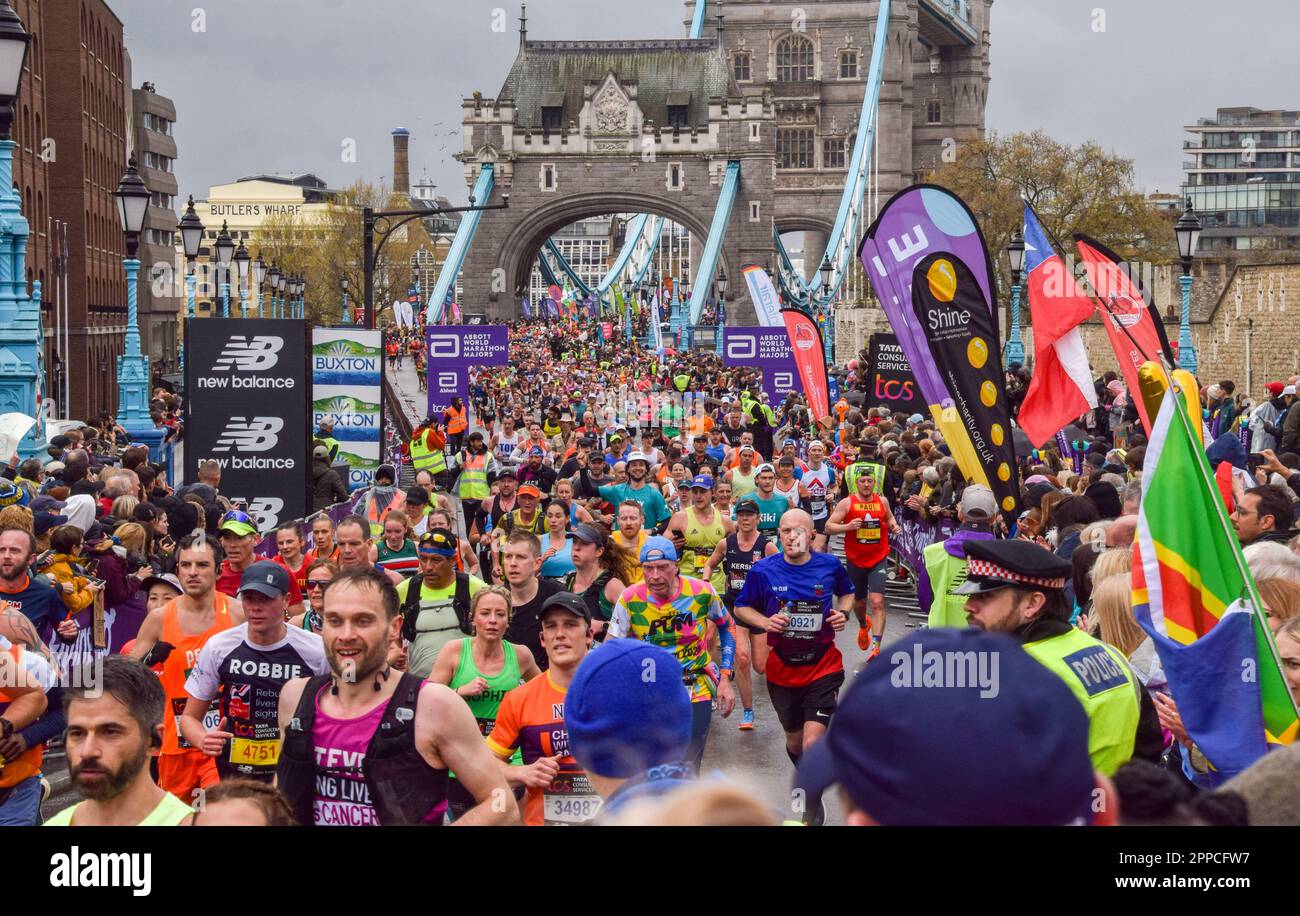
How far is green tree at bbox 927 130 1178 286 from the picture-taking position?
170 ft

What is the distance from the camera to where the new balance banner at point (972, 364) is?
9.25 metres

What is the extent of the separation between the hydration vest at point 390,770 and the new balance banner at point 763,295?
27.3 metres

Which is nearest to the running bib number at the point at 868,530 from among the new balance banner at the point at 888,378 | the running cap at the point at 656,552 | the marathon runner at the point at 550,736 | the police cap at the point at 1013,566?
the running cap at the point at 656,552

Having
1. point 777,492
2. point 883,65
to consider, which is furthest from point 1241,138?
point 777,492

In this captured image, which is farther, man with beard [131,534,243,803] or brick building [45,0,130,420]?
brick building [45,0,130,420]

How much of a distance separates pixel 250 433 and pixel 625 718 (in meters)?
8.73

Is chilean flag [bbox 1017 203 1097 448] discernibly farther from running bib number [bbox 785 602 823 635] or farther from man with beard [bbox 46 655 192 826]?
man with beard [bbox 46 655 192 826]

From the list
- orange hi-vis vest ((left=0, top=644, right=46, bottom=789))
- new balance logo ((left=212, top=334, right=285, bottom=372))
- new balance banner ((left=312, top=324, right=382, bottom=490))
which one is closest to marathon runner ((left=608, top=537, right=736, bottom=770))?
orange hi-vis vest ((left=0, top=644, right=46, bottom=789))

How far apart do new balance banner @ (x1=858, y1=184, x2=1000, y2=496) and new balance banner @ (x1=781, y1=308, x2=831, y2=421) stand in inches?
488

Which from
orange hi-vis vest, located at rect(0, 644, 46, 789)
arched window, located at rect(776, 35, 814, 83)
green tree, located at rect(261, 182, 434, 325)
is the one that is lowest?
orange hi-vis vest, located at rect(0, 644, 46, 789)

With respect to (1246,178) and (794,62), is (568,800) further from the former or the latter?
(1246,178)

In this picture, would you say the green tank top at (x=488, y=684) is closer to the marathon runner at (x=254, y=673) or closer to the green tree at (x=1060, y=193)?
the marathon runner at (x=254, y=673)

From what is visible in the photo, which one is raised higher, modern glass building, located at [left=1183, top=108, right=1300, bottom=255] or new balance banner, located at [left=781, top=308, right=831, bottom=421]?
modern glass building, located at [left=1183, top=108, right=1300, bottom=255]
